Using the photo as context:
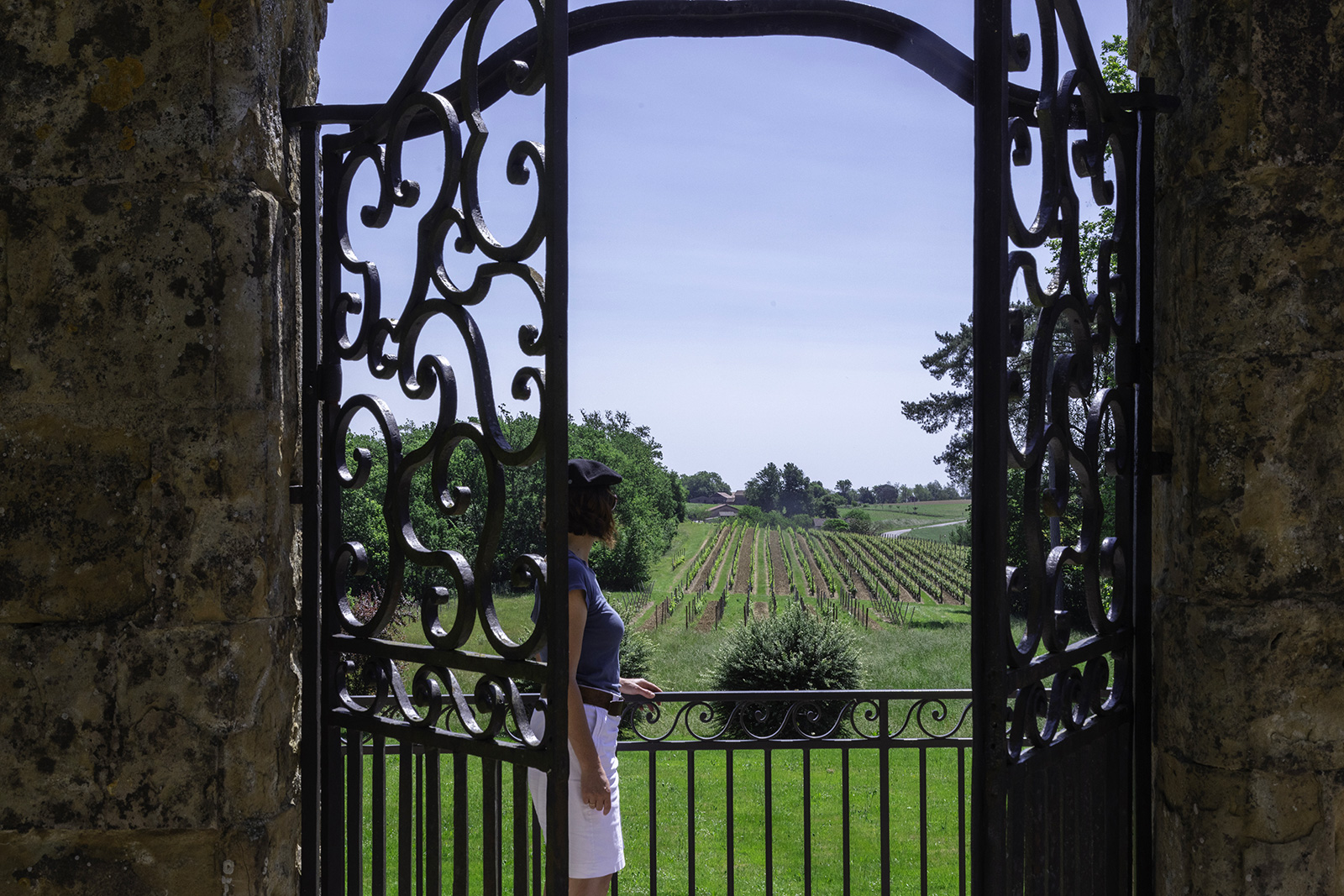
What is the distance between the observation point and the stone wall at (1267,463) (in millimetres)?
1771

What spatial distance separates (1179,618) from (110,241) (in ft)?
7.13

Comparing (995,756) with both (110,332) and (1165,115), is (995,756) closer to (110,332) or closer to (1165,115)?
(1165,115)

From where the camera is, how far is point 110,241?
5.74 feet

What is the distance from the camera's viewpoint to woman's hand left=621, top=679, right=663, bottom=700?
3066 mm

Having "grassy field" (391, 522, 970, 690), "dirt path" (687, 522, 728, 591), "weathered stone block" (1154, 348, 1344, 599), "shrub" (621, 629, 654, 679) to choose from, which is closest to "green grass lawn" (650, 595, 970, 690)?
"grassy field" (391, 522, 970, 690)

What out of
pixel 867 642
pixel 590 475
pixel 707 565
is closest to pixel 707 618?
pixel 867 642

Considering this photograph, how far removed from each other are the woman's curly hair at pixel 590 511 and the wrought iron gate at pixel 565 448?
0.74 m

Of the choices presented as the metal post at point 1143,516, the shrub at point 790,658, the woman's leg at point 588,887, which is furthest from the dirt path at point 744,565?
the metal post at point 1143,516

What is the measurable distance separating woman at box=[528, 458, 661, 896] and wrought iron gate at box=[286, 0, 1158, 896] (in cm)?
39

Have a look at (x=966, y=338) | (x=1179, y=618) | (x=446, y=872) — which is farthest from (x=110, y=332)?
(x=966, y=338)

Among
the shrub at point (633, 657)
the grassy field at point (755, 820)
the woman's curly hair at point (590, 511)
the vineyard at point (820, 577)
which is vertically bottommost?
the vineyard at point (820, 577)

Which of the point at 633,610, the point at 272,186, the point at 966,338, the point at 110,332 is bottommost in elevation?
the point at 633,610

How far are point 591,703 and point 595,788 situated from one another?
23 centimetres

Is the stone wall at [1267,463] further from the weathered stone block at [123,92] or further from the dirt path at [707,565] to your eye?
the dirt path at [707,565]
